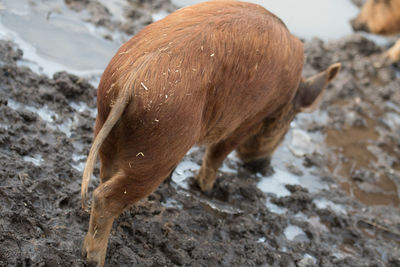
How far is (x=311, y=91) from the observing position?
3.61m

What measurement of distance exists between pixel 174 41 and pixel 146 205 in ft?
4.55

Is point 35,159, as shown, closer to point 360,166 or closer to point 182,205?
point 182,205

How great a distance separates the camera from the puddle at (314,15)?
6.94m

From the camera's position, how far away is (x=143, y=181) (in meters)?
2.23

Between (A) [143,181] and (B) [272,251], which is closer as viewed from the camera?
(A) [143,181]

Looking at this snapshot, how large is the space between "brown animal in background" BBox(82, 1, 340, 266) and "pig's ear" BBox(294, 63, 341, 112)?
69cm

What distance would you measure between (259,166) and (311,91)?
2.96 ft

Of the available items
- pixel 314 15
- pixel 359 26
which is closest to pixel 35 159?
pixel 314 15

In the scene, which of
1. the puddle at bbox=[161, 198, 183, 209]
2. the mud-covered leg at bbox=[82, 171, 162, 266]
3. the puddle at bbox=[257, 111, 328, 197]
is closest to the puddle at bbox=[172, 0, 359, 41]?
the puddle at bbox=[257, 111, 328, 197]

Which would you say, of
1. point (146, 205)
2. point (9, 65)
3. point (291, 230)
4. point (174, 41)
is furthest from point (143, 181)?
point (9, 65)

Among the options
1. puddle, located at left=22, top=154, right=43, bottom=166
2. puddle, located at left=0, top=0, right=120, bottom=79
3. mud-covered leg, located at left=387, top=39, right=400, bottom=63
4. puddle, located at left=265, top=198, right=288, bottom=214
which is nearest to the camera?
puddle, located at left=22, top=154, right=43, bottom=166

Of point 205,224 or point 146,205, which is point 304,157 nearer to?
point 205,224

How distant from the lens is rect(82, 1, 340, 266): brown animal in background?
2053 mm

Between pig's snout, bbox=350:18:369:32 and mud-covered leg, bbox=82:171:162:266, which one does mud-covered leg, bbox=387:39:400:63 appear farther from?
mud-covered leg, bbox=82:171:162:266
